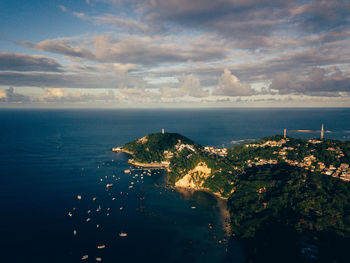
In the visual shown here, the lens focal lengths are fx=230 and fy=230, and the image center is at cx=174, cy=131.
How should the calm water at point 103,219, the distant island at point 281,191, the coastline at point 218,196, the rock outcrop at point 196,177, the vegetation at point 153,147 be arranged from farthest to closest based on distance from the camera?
the vegetation at point 153,147 → the rock outcrop at point 196,177 → the coastline at point 218,196 → the calm water at point 103,219 → the distant island at point 281,191

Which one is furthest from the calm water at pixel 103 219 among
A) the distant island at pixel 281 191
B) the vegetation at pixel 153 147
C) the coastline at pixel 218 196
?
the vegetation at pixel 153 147

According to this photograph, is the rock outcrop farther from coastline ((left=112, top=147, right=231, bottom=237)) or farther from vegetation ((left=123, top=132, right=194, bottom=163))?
vegetation ((left=123, top=132, right=194, bottom=163))

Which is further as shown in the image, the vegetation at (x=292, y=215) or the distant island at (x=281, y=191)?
the distant island at (x=281, y=191)

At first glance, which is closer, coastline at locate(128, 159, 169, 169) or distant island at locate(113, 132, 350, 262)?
distant island at locate(113, 132, 350, 262)

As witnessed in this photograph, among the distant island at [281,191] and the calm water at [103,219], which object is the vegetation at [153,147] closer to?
the distant island at [281,191]

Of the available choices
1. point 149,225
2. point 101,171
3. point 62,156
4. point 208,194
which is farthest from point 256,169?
point 62,156

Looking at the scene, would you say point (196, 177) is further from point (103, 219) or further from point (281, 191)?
point (103, 219)

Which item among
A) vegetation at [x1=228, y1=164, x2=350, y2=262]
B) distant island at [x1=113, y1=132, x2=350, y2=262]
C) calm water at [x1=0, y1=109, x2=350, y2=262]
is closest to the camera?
vegetation at [x1=228, y1=164, x2=350, y2=262]

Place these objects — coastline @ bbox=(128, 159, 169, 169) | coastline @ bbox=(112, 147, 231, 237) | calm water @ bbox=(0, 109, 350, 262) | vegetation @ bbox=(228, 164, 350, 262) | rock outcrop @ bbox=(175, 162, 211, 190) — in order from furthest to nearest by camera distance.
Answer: coastline @ bbox=(128, 159, 169, 169) → rock outcrop @ bbox=(175, 162, 211, 190) → coastline @ bbox=(112, 147, 231, 237) → calm water @ bbox=(0, 109, 350, 262) → vegetation @ bbox=(228, 164, 350, 262)

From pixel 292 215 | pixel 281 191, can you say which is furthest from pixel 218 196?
pixel 292 215

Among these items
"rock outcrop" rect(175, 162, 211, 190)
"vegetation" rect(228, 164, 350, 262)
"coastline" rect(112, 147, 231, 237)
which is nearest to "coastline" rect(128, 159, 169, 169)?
"coastline" rect(112, 147, 231, 237)

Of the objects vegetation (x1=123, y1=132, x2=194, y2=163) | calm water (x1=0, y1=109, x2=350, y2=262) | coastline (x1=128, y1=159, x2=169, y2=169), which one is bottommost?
calm water (x1=0, y1=109, x2=350, y2=262)
